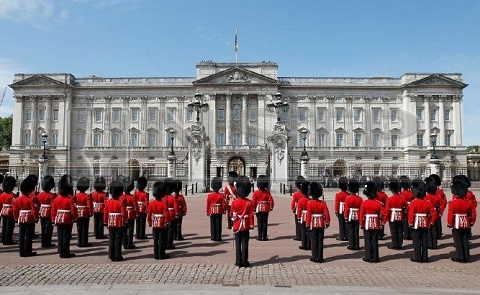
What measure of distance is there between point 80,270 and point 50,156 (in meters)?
61.3

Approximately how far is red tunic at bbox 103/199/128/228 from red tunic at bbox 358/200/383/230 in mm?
5760

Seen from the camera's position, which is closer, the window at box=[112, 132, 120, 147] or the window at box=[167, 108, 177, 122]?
the window at box=[112, 132, 120, 147]

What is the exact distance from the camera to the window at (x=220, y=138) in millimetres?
63747

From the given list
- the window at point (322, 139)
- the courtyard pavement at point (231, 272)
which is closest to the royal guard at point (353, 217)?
the courtyard pavement at point (231, 272)

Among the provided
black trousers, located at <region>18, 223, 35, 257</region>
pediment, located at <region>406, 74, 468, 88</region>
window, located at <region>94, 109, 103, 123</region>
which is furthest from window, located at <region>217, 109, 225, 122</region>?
black trousers, located at <region>18, 223, 35, 257</region>

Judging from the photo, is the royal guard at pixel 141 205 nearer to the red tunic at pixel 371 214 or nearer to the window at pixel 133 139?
the red tunic at pixel 371 214

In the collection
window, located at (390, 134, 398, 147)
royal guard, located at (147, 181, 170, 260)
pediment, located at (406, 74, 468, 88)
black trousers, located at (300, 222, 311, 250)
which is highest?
pediment, located at (406, 74, 468, 88)

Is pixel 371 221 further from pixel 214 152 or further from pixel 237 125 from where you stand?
pixel 237 125

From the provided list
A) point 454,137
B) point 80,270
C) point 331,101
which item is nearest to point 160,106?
point 331,101

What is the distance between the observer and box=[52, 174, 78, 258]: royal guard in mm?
10203

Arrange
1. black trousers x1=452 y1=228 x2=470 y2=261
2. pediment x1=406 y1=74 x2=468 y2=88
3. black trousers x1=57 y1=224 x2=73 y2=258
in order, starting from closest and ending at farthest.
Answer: black trousers x1=452 y1=228 x2=470 y2=261
black trousers x1=57 y1=224 x2=73 y2=258
pediment x1=406 y1=74 x2=468 y2=88

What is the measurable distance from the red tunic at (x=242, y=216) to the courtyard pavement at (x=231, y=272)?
896 mm

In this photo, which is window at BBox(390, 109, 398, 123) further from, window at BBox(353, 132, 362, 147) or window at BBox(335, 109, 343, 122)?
window at BBox(335, 109, 343, 122)

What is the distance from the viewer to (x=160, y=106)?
66.0 meters
